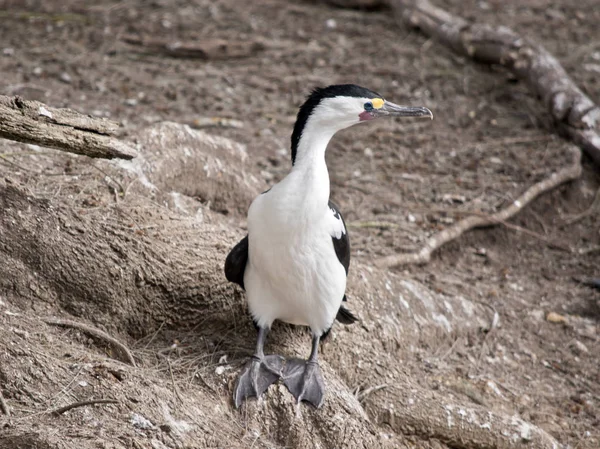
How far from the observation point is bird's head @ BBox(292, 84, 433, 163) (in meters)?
→ 3.88

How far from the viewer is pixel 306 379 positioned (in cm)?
402

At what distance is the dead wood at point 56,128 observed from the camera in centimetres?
328

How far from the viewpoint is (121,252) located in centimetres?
425

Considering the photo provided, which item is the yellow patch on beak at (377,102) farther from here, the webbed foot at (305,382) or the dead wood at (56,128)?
the webbed foot at (305,382)

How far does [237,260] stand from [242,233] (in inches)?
36.7

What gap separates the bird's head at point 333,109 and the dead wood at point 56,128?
88 cm

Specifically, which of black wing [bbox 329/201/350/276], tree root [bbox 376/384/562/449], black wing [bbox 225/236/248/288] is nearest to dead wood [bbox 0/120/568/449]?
tree root [bbox 376/384/562/449]

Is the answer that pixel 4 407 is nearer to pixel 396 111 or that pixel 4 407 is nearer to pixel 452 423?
pixel 396 111

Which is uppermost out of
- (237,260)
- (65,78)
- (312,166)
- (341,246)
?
(312,166)

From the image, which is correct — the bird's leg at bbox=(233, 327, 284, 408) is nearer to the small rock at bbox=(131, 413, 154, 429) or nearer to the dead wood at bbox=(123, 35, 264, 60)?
the small rock at bbox=(131, 413, 154, 429)

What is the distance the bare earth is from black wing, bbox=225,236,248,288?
1.01 ft

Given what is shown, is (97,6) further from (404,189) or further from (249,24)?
(404,189)

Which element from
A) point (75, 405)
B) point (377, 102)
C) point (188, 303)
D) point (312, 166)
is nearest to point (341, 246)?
point (312, 166)

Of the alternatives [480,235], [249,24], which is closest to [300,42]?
[249,24]
